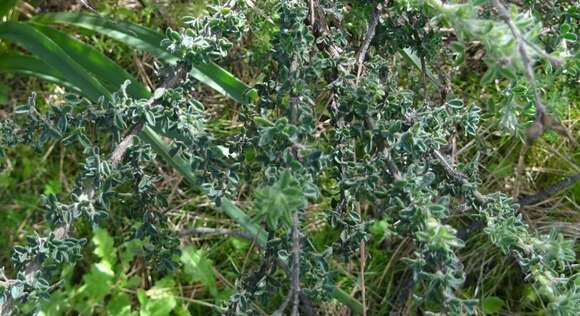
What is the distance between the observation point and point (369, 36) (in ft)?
3.75

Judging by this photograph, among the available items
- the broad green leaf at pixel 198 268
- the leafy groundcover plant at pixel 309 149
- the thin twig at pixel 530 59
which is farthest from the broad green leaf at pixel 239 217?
the thin twig at pixel 530 59

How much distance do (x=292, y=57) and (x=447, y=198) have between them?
0.98ft

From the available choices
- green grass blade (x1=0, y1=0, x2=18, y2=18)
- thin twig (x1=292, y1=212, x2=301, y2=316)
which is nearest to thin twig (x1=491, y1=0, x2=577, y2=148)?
thin twig (x1=292, y1=212, x2=301, y2=316)

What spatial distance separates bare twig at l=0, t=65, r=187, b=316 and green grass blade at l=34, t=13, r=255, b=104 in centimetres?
26

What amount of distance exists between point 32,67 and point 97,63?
0.73 ft

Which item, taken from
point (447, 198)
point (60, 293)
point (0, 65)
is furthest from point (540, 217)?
point (0, 65)

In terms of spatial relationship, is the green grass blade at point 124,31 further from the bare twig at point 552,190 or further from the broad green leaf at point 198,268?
the bare twig at point 552,190

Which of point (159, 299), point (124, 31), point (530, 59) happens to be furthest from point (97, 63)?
point (530, 59)

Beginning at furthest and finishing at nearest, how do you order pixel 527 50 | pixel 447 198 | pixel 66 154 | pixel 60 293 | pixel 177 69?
1. pixel 66 154
2. pixel 60 293
3. pixel 177 69
4. pixel 447 198
5. pixel 527 50

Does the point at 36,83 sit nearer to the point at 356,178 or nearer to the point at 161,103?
the point at 161,103

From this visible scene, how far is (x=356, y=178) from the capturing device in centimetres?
101

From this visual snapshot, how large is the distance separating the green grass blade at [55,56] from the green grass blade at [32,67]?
0.27 feet

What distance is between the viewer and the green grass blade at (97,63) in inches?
55.7

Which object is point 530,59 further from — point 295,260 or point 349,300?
point 349,300
